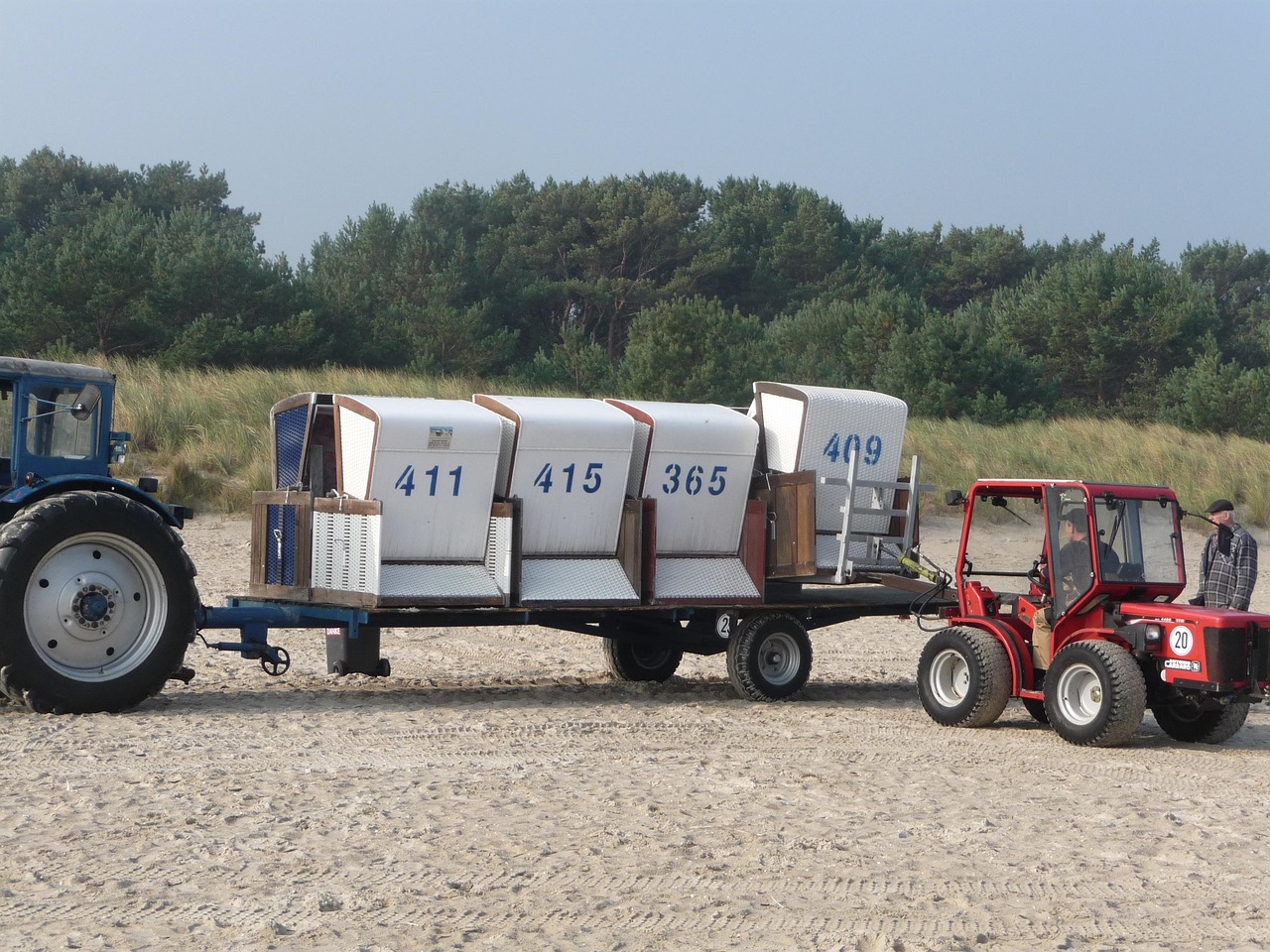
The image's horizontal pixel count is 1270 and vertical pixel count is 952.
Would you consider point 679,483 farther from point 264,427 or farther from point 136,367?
point 136,367

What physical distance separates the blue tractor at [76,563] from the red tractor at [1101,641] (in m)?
6.13

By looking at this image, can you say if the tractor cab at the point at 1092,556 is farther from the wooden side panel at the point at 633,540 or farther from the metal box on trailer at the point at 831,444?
the wooden side panel at the point at 633,540

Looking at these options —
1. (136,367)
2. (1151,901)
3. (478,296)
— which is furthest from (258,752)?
(478,296)

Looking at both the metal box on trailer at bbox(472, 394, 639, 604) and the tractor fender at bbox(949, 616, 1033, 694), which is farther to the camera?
the metal box on trailer at bbox(472, 394, 639, 604)

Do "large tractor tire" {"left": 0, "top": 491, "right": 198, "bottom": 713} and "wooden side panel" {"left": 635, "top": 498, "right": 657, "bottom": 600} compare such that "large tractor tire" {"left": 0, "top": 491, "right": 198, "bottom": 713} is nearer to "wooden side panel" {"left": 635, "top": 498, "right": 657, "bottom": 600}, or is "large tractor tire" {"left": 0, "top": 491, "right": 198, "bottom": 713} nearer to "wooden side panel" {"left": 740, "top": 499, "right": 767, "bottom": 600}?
"wooden side panel" {"left": 635, "top": 498, "right": 657, "bottom": 600}

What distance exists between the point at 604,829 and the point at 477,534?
4.86 m

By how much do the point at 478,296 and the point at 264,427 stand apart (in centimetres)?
3157

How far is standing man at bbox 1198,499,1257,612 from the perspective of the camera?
476 inches

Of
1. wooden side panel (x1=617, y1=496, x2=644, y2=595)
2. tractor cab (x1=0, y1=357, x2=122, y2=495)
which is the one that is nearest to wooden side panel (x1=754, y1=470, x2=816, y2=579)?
wooden side panel (x1=617, y1=496, x2=644, y2=595)

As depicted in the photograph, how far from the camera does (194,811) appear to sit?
802 centimetres

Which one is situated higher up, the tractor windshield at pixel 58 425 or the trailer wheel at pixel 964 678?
the tractor windshield at pixel 58 425

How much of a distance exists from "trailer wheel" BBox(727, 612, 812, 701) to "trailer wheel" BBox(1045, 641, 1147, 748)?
266 cm

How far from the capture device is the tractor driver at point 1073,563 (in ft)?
38.0

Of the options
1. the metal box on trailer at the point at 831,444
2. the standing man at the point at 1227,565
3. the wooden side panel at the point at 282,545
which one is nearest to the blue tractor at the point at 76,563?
the wooden side panel at the point at 282,545
